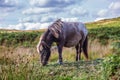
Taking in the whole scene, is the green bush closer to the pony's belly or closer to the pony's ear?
the pony's ear

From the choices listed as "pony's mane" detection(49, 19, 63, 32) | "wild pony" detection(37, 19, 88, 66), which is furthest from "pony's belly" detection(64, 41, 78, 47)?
"pony's mane" detection(49, 19, 63, 32)

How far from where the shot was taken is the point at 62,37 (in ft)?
63.8

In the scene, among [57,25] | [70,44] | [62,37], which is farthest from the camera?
[70,44]

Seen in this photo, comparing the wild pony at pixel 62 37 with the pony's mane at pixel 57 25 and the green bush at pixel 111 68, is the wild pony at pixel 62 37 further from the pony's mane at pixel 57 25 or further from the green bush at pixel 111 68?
the green bush at pixel 111 68

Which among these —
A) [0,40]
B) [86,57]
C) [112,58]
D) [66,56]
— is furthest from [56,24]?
[0,40]

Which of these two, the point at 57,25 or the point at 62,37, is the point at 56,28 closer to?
the point at 57,25

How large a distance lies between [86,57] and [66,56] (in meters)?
2.09

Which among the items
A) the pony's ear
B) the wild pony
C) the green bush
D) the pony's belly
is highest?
the green bush

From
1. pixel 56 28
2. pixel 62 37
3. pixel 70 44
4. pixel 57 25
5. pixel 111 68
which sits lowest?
pixel 70 44

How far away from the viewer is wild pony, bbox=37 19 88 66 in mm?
17922

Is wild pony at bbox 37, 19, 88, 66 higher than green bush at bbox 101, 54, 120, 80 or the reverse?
the reverse

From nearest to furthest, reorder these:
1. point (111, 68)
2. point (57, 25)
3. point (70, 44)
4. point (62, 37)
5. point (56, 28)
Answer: point (111, 68) < point (56, 28) < point (57, 25) < point (62, 37) < point (70, 44)

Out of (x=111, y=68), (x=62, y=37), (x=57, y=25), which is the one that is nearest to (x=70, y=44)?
(x=62, y=37)

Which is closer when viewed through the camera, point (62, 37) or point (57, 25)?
point (57, 25)
